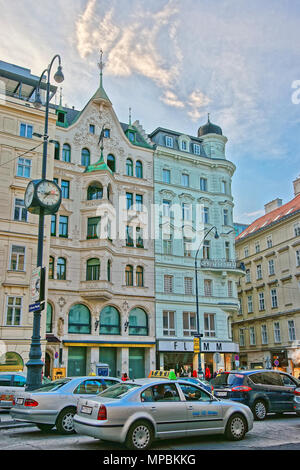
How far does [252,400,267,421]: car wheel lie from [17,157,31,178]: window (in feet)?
74.0

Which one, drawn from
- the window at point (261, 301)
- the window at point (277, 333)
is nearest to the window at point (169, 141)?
the window at point (261, 301)

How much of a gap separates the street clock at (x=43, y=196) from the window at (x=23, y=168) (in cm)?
1474

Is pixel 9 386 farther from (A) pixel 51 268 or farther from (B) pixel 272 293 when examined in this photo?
(B) pixel 272 293

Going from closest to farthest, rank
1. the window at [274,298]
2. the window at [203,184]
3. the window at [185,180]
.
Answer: the window at [185,180] → the window at [203,184] → the window at [274,298]

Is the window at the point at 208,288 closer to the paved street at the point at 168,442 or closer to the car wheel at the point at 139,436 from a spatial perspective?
the paved street at the point at 168,442

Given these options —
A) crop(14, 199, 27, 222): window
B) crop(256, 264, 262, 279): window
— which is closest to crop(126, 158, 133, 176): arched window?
crop(14, 199, 27, 222): window

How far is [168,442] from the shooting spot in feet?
33.8

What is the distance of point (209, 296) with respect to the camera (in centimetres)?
4003

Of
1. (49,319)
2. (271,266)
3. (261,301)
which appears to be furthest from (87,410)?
(261,301)

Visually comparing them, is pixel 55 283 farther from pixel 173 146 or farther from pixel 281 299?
pixel 281 299

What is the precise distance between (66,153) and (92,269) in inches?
385

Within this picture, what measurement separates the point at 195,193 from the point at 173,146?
207 inches

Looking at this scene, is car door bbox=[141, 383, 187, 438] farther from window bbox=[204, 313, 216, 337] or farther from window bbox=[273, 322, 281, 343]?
window bbox=[273, 322, 281, 343]

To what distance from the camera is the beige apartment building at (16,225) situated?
2811 centimetres
